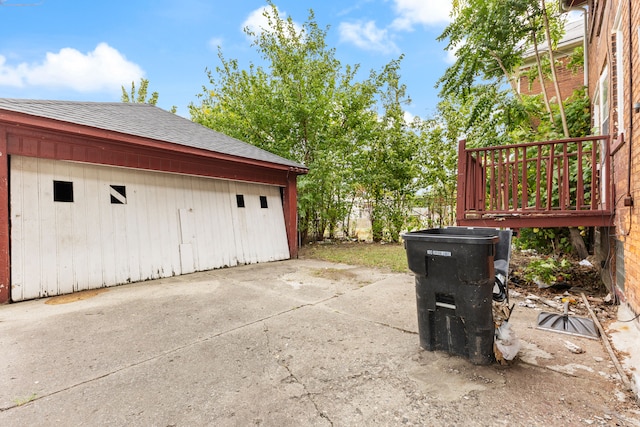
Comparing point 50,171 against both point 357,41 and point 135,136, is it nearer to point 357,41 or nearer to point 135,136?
point 135,136

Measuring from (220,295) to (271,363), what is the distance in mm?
2160

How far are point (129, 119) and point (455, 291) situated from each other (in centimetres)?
641

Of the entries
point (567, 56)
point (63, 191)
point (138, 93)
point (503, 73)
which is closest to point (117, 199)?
point (63, 191)

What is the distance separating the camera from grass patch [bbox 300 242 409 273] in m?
6.33

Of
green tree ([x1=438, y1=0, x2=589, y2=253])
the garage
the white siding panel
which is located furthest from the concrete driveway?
green tree ([x1=438, y1=0, x2=589, y2=253])

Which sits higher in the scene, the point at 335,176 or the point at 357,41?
the point at 357,41

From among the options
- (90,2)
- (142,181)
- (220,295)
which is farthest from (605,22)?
(90,2)

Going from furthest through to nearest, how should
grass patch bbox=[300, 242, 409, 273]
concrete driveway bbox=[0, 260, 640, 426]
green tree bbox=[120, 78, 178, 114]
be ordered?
green tree bbox=[120, 78, 178, 114]
grass patch bbox=[300, 242, 409, 273]
concrete driveway bbox=[0, 260, 640, 426]

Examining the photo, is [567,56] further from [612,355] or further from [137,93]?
[137,93]

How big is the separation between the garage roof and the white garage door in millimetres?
678

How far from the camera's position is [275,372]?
2.10 metres

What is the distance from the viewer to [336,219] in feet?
34.3

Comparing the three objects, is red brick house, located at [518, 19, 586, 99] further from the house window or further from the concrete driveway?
the house window

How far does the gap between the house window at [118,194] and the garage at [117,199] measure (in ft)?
0.06
